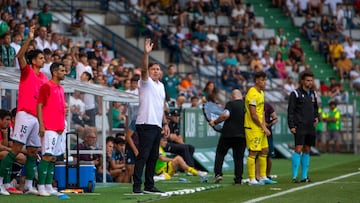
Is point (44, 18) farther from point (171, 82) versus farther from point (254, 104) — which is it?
point (254, 104)

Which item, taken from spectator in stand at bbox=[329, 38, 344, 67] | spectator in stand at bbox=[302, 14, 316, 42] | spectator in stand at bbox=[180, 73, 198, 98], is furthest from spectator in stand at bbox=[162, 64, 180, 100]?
spectator in stand at bbox=[302, 14, 316, 42]

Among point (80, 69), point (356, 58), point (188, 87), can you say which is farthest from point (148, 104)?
point (356, 58)

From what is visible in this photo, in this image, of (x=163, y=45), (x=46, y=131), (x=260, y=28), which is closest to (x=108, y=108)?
(x=46, y=131)

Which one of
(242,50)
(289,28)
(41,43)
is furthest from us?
(289,28)

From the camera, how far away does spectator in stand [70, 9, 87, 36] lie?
3444 cm

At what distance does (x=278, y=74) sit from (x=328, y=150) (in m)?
4.20

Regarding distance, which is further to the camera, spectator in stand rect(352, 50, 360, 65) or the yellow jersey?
spectator in stand rect(352, 50, 360, 65)

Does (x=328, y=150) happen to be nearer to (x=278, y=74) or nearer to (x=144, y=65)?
(x=278, y=74)

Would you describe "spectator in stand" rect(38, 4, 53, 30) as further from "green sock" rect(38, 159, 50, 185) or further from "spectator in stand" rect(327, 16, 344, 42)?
"spectator in stand" rect(327, 16, 344, 42)

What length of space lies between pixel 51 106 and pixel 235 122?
5057 mm

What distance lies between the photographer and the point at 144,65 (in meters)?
16.6

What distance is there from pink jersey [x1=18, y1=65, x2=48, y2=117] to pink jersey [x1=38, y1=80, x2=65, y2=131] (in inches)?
12.1

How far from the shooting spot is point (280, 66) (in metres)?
42.0

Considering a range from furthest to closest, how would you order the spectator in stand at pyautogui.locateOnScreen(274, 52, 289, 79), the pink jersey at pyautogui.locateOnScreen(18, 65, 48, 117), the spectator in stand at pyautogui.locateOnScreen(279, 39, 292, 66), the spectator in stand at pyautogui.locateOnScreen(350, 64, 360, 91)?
the spectator in stand at pyautogui.locateOnScreen(279, 39, 292, 66)
the spectator in stand at pyautogui.locateOnScreen(350, 64, 360, 91)
the spectator in stand at pyautogui.locateOnScreen(274, 52, 289, 79)
the pink jersey at pyautogui.locateOnScreen(18, 65, 48, 117)
